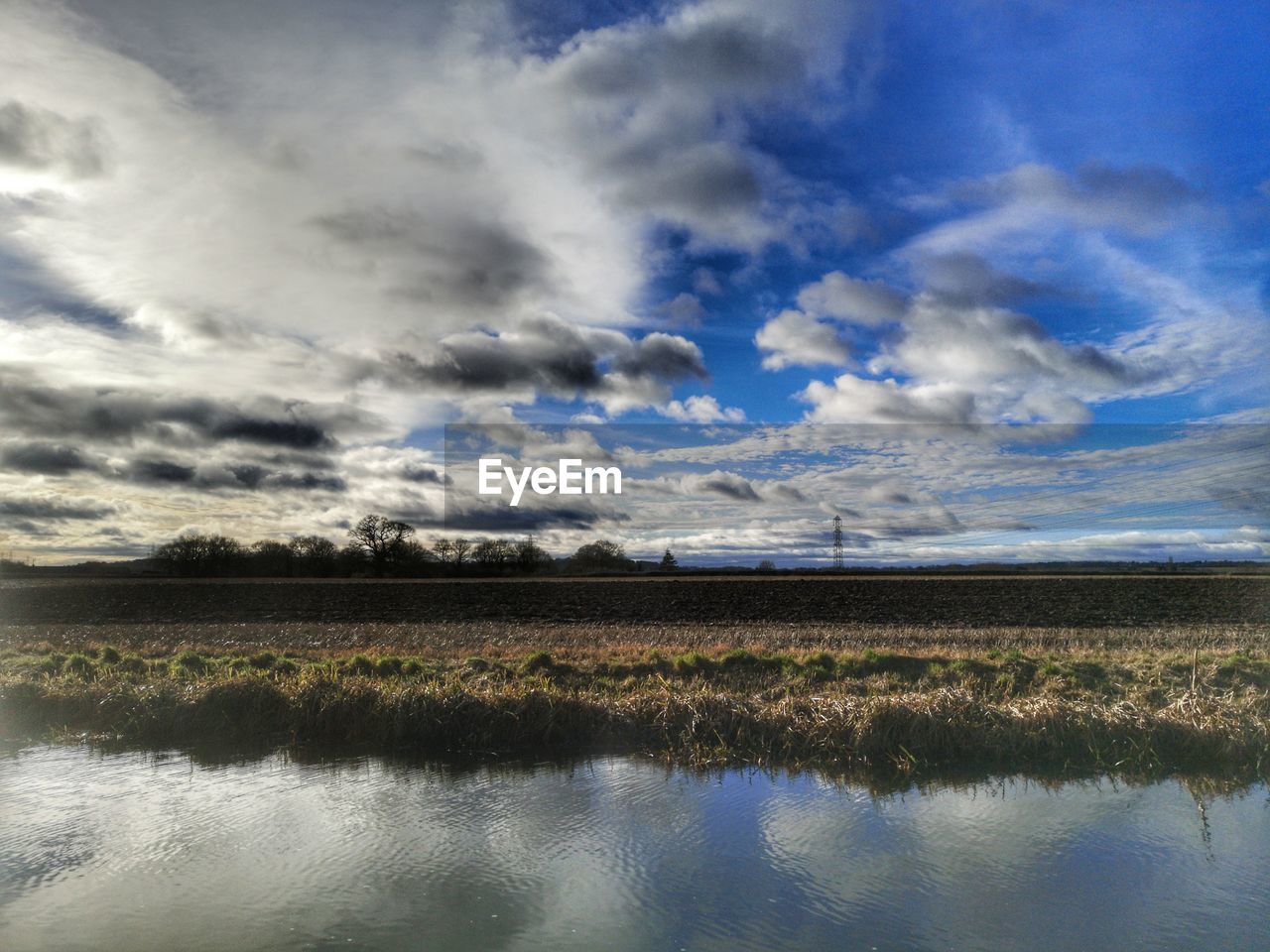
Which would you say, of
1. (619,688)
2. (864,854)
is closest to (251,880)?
(864,854)

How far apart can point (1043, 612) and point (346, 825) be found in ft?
152

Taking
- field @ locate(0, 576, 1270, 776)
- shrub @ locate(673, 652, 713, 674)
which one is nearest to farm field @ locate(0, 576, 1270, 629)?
field @ locate(0, 576, 1270, 776)

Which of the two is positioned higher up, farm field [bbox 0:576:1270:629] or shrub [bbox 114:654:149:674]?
shrub [bbox 114:654:149:674]

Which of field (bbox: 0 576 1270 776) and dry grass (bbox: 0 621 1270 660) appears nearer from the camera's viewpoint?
field (bbox: 0 576 1270 776)

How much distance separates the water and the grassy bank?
1.29m

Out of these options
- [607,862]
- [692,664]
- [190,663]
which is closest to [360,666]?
[190,663]

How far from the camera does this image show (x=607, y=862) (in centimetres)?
941

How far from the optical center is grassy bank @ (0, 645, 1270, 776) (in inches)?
543

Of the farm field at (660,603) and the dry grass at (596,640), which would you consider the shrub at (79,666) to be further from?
the farm field at (660,603)

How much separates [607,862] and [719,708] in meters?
5.67

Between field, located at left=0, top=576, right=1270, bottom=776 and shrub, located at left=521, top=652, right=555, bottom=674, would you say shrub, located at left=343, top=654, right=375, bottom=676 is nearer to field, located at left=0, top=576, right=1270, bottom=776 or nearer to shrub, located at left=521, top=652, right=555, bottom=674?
field, located at left=0, top=576, right=1270, bottom=776

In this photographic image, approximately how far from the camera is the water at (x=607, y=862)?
25.4 ft

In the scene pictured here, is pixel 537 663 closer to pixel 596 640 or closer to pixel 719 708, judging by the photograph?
pixel 719 708

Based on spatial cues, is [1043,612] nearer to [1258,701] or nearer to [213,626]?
[1258,701]
